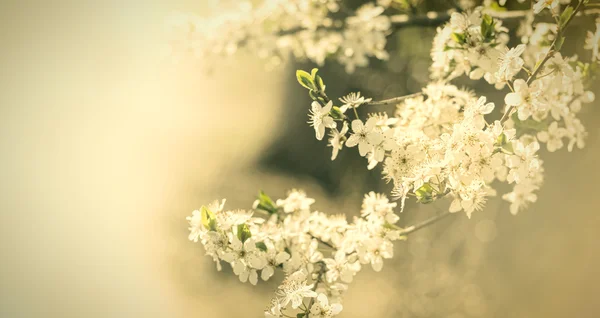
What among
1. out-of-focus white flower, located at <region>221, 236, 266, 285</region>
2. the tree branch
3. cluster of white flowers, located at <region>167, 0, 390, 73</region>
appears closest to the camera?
out-of-focus white flower, located at <region>221, 236, 266, 285</region>

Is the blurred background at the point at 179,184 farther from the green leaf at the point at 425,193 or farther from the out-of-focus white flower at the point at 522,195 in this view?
the green leaf at the point at 425,193

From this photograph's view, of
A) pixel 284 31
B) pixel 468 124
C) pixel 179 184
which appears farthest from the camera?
pixel 179 184

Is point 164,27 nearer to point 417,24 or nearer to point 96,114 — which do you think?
point 96,114

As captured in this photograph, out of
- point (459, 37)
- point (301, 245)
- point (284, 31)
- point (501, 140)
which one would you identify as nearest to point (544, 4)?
point (459, 37)

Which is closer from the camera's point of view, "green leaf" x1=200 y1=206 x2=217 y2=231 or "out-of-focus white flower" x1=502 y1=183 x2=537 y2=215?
"green leaf" x1=200 y1=206 x2=217 y2=231

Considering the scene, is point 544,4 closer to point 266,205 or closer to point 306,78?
point 306,78

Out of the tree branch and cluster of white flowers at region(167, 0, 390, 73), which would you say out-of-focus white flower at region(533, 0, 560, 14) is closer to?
the tree branch

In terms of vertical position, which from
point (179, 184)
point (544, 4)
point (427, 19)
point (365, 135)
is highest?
point (179, 184)

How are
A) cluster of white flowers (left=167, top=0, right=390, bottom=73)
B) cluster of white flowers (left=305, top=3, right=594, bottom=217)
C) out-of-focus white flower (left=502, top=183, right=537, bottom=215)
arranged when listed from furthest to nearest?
cluster of white flowers (left=167, top=0, right=390, bottom=73), out-of-focus white flower (left=502, top=183, right=537, bottom=215), cluster of white flowers (left=305, top=3, right=594, bottom=217)

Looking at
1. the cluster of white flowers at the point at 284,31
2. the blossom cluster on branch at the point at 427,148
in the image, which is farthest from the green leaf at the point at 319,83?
the cluster of white flowers at the point at 284,31

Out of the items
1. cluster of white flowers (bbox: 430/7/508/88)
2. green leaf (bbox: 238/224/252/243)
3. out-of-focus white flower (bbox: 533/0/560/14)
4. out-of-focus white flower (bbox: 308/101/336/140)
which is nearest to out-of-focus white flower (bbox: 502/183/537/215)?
cluster of white flowers (bbox: 430/7/508/88)
